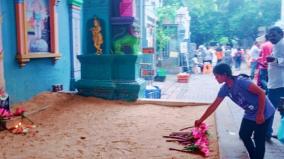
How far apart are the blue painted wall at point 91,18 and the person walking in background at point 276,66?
488 centimetres

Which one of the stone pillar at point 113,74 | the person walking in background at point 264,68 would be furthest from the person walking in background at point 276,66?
the stone pillar at point 113,74

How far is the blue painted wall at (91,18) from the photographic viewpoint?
8.87m

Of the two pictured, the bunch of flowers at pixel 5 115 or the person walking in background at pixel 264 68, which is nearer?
the bunch of flowers at pixel 5 115

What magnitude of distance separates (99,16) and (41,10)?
239 centimetres

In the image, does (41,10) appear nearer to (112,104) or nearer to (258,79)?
(112,104)

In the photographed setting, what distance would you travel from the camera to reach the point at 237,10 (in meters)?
31.8

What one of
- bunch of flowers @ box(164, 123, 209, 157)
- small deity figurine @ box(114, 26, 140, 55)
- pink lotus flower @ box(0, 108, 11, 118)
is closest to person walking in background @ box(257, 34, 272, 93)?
bunch of flowers @ box(164, 123, 209, 157)

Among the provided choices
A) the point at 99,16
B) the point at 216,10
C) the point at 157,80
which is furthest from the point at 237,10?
the point at 99,16

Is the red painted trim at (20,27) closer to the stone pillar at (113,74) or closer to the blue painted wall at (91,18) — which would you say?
the stone pillar at (113,74)

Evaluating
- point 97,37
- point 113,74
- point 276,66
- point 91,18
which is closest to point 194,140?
point 276,66

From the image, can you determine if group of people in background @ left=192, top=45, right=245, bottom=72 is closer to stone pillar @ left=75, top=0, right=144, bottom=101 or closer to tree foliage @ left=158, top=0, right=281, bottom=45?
tree foliage @ left=158, top=0, right=281, bottom=45

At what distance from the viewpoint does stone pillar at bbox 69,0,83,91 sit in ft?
27.1

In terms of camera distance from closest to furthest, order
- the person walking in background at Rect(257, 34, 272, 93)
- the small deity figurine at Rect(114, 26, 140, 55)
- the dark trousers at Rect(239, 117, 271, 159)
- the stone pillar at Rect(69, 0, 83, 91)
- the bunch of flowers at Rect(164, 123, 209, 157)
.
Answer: the dark trousers at Rect(239, 117, 271, 159) → the bunch of flowers at Rect(164, 123, 209, 157) → the person walking in background at Rect(257, 34, 272, 93) → the small deity figurine at Rect(114, 26, 140, 55) → the stone pillar at Rect(69, 0, 83, 91)

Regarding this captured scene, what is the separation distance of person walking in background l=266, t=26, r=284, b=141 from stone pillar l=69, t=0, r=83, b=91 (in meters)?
5.04
